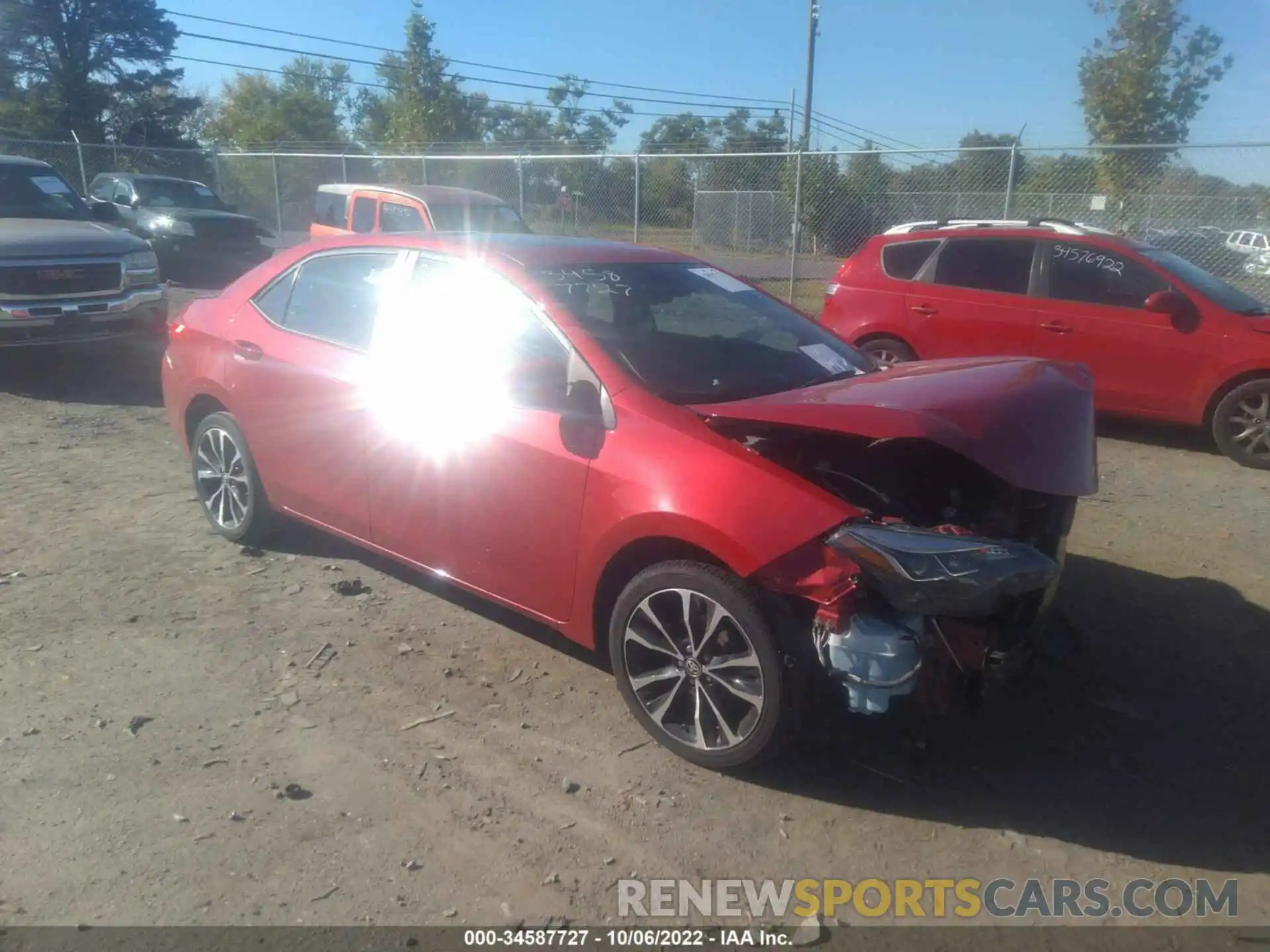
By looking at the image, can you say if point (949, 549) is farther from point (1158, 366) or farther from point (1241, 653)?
point (1158, 366)

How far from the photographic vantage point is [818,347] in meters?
4.36

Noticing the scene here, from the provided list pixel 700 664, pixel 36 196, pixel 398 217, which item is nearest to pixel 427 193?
pixel 398 217

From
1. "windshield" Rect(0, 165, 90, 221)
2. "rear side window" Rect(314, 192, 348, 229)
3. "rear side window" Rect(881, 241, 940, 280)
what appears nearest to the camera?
"rear side window" Rect(881, 241, 940, 280)

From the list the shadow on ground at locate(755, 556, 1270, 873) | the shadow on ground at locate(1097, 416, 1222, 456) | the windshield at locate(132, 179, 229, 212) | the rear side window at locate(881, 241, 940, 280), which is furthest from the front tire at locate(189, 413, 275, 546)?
the windshield at locate(132, 179, 229, 212)

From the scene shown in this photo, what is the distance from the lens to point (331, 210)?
43.7 feet

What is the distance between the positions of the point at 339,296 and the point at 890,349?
5.64 metres

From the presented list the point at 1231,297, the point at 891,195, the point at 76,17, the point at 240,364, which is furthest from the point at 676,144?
the point at 240,364

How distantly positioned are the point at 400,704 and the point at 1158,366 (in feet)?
21.2

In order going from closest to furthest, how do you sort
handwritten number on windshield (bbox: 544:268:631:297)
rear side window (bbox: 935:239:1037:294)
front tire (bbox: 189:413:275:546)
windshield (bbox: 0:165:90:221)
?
handwritten number on windshield (bbox: 544:268:631:297)
front tire (bbox: 189:413:275:546)
rear side window (bbox: 935:239:1037:294)
windshield (bbox: 0:165:90:221)

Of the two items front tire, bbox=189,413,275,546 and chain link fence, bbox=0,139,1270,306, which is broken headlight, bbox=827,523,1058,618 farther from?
chain link fence, bbox=0,139,1270,306

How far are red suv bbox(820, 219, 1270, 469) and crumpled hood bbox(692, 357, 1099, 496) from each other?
4382 mm

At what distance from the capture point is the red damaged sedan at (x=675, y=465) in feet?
9.91

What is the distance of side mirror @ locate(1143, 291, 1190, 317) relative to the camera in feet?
24.1
